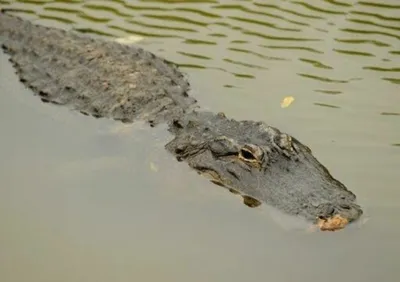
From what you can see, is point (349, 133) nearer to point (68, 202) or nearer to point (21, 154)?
point (68, 202)

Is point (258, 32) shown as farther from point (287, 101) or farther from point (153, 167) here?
point (153, 167)

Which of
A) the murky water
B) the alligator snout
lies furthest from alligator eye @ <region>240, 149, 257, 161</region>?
the alligator snout

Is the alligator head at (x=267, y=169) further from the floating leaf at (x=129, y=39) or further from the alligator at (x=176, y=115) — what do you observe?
the floating leaf at (x=129, y=39)

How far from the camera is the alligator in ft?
14.7

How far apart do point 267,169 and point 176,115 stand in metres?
1.20

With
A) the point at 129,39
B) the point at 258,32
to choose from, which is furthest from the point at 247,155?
the point at 129,39

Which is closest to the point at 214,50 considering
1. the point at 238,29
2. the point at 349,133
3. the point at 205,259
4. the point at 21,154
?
the point at 238,29

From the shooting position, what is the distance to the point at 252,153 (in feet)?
15.2

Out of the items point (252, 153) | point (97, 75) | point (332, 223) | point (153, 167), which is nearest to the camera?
point (332, 223)

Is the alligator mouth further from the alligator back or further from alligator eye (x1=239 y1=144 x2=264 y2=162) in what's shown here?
the alligator back

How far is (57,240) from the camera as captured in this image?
443 centimetres

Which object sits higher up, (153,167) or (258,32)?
(258,32)

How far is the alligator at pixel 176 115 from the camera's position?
448 cm

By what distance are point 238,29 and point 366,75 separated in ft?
5.18
